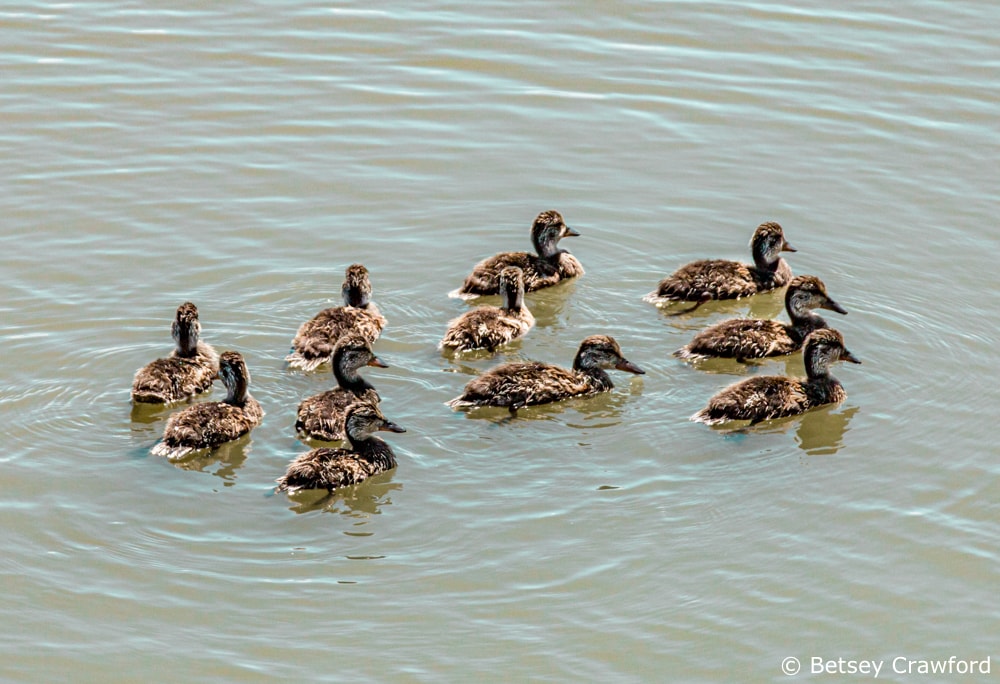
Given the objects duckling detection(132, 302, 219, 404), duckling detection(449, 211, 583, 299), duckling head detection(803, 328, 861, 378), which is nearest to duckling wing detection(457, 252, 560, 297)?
duckling detection(449, 211, 583, 299)

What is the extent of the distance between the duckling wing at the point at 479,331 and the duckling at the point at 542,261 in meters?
0.71

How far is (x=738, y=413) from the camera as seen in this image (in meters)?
9.39

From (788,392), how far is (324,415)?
2905 millimetres

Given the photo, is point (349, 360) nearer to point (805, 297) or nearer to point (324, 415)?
point (324, 415)

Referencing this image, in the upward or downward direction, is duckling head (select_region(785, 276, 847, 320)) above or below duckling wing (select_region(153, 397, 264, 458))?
above

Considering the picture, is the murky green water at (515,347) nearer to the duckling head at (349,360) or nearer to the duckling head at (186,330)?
the duckling head at (349,360)

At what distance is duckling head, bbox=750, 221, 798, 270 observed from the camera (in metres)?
11.5

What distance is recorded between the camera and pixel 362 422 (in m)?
8.95

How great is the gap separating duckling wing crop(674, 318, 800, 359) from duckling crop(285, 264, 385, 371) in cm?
Result: 211

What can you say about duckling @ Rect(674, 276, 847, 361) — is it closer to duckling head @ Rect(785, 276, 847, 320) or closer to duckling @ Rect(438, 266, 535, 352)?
duckling head @ Rect(785, 276, 847, 320)

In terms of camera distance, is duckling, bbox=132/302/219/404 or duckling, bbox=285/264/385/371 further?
duckling, bbox=285/264/385/371

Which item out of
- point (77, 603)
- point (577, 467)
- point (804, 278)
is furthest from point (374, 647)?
point (804, 278)

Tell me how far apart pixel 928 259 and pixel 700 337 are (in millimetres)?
2495

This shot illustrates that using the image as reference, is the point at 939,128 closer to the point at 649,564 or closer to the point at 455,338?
the point at 455,338
